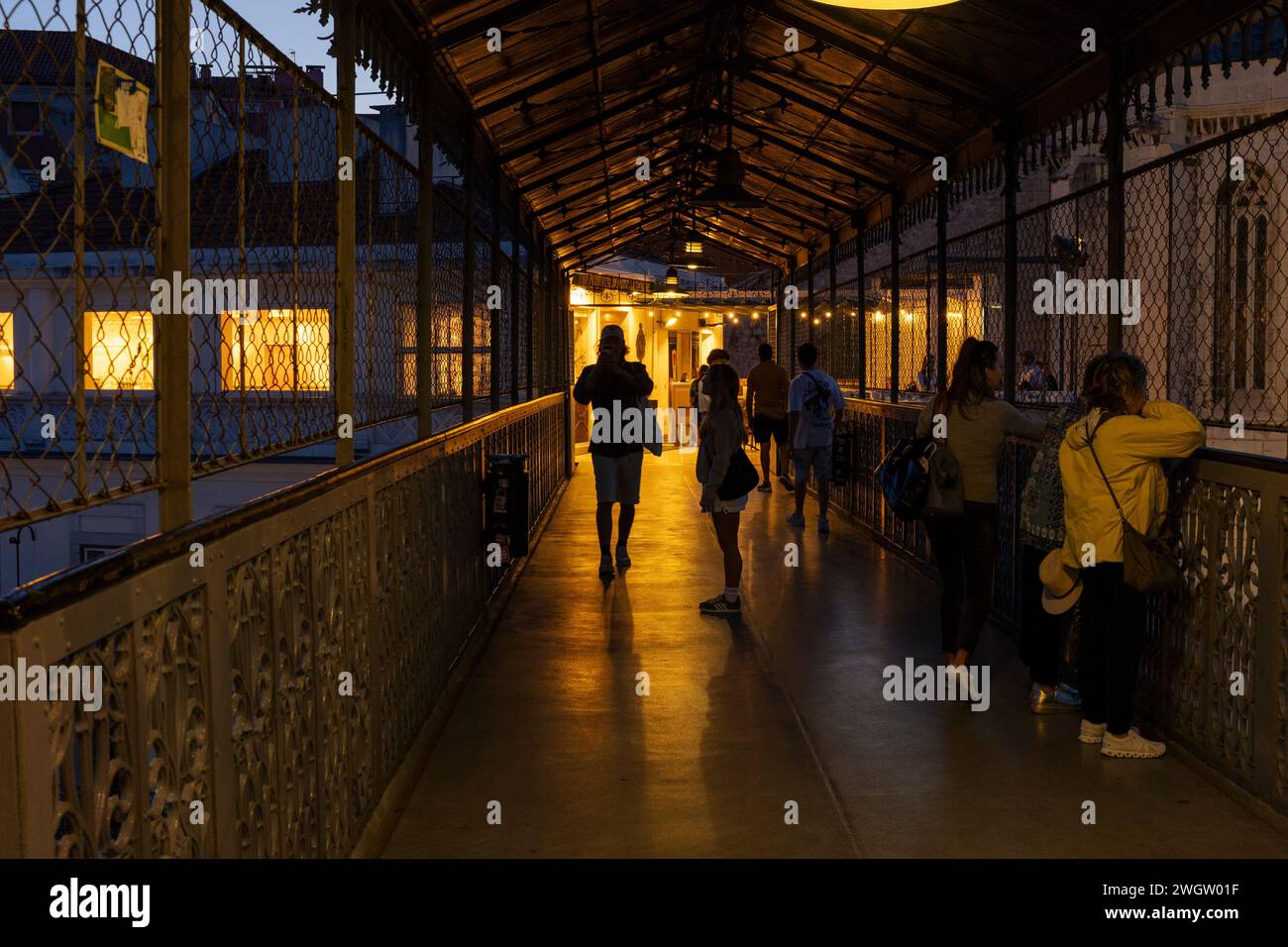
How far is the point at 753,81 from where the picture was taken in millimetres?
11344

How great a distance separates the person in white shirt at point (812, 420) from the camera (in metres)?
12.9

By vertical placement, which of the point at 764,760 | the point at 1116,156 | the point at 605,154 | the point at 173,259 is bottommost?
the point at 764,760

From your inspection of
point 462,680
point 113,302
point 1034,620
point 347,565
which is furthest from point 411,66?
point 113,302

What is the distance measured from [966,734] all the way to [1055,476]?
114cm

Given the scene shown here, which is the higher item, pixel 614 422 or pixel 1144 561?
pixel 614 422

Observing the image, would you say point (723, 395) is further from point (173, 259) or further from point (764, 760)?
point (173, 259)

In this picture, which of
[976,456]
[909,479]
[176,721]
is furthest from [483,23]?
[176,721]

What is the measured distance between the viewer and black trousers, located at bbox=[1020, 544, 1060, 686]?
6.25 m

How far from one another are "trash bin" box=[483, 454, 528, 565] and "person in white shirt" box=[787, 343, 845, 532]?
17.0ft

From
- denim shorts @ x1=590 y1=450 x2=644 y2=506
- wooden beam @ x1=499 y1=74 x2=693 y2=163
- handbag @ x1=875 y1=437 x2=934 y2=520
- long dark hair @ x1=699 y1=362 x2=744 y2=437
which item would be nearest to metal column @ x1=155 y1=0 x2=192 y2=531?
handbag @ x1=875 y1=437 x2=934 y2=520

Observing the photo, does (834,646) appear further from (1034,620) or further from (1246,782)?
(1246,782)

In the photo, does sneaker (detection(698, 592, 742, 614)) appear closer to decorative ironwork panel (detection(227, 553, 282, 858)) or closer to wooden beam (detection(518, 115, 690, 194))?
decorative ironwork panel (detection(227, 553, 282, 858))

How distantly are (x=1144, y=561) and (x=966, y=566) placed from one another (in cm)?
156

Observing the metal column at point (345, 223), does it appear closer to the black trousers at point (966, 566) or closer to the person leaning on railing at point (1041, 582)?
the person leaning on railing at point (1041, 582)
